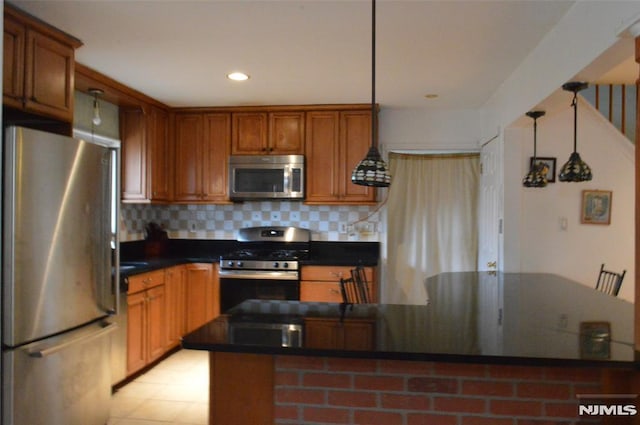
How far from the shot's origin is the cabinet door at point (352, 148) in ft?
13.3

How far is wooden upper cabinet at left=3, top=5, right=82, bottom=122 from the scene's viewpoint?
2.15 metres

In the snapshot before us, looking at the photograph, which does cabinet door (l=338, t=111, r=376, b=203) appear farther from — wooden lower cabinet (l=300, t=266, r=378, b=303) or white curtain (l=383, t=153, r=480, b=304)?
wooden lower cabinet (l=300, t=266, r=378, b=303)

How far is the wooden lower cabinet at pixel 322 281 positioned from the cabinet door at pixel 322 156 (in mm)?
679

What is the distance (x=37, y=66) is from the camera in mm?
2309

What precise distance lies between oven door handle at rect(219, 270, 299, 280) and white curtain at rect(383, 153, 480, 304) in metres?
1.16

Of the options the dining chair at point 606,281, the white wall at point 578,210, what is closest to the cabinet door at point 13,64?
the white wall at point 578,210

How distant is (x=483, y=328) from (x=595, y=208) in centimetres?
259

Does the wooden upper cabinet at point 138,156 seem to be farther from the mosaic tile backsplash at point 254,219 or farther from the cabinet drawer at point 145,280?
the cabinet drawer at point 145,280

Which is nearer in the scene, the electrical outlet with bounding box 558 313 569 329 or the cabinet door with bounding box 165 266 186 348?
the electrical outlet with bounding box 558 313 569 329

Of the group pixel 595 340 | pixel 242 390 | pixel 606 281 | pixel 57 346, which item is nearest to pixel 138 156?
pixel 57 346

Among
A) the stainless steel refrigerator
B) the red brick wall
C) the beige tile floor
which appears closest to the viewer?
the red brick wall

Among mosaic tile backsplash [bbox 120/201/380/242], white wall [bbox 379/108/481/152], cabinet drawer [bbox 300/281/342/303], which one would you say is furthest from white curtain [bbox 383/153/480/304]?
cabinet drawer [bbox 300/281/342/303]

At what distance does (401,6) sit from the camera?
2.10 metres

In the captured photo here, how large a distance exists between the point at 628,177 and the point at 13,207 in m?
4.18
